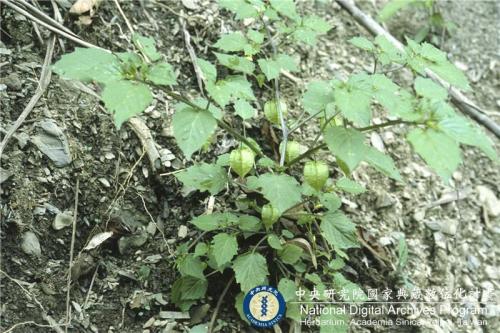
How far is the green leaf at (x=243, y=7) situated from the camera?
1.63 m

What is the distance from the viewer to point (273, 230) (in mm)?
1670

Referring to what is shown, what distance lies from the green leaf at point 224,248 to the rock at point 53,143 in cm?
52

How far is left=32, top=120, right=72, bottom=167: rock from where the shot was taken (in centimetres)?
162

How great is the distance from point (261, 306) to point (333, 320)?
20 cm

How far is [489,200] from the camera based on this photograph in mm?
2248

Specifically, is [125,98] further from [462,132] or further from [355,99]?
[462,132]

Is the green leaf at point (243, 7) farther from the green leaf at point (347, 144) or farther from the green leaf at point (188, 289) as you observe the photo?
the green leaf at point (188, 289)

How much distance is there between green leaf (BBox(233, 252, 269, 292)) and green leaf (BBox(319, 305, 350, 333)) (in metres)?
0.21

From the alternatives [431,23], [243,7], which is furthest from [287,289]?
[431,23]

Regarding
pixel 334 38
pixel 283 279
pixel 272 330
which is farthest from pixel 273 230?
pixel 334 38

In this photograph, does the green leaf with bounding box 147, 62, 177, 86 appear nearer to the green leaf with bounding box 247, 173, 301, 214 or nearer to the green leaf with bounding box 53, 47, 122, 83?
the green leaf with bounding box 53, 47, 122, 83

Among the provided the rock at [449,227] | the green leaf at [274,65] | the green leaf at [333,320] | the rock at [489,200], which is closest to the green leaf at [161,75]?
the green leaf at [274,65]

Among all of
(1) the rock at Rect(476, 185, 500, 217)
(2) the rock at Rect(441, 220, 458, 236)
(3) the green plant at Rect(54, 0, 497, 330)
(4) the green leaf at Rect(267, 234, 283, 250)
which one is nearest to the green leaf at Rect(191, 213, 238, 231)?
(3) the green plant at Rect(54, 0, 497, 330)

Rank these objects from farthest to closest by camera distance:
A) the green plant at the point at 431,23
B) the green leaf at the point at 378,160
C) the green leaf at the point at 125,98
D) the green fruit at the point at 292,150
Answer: the green plant at the point at 431,23
the green fruit at the point at 292,150
the green leaf at the point at 378,160
the green leaf at the point at 125,98
